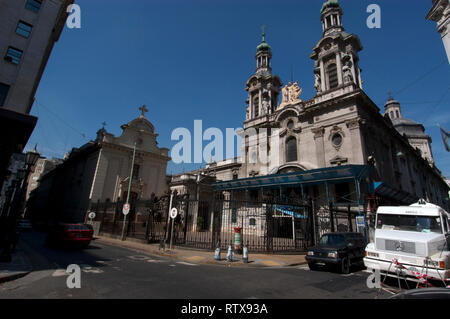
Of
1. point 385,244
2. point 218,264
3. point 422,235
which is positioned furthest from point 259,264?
point 422,235

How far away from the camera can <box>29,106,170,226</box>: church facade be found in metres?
A: 30.3

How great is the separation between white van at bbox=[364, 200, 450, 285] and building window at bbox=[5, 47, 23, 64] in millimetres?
26557

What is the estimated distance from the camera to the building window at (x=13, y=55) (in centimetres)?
1706

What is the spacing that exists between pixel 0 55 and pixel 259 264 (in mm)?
23930

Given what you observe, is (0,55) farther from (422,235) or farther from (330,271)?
(422,235)

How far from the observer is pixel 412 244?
7125 mm

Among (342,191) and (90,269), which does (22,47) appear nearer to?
(90,269)

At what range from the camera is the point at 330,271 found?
9.41 meters

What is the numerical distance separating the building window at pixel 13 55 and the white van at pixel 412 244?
87.1 feet

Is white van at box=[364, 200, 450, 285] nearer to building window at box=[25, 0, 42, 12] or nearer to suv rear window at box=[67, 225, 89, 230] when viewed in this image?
suv rear window at box=[67, 225, 89, 230]

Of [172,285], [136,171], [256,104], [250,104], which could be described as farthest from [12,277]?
[256,104]

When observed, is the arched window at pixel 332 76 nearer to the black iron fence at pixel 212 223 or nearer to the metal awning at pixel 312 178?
the metal awning at pixel 312 178

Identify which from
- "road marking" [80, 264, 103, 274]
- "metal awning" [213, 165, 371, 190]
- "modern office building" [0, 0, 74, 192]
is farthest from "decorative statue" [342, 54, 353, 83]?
"modern office building" [0, 0, 74, 192]

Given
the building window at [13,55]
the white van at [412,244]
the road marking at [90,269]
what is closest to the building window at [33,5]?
the building window at [13,55]
